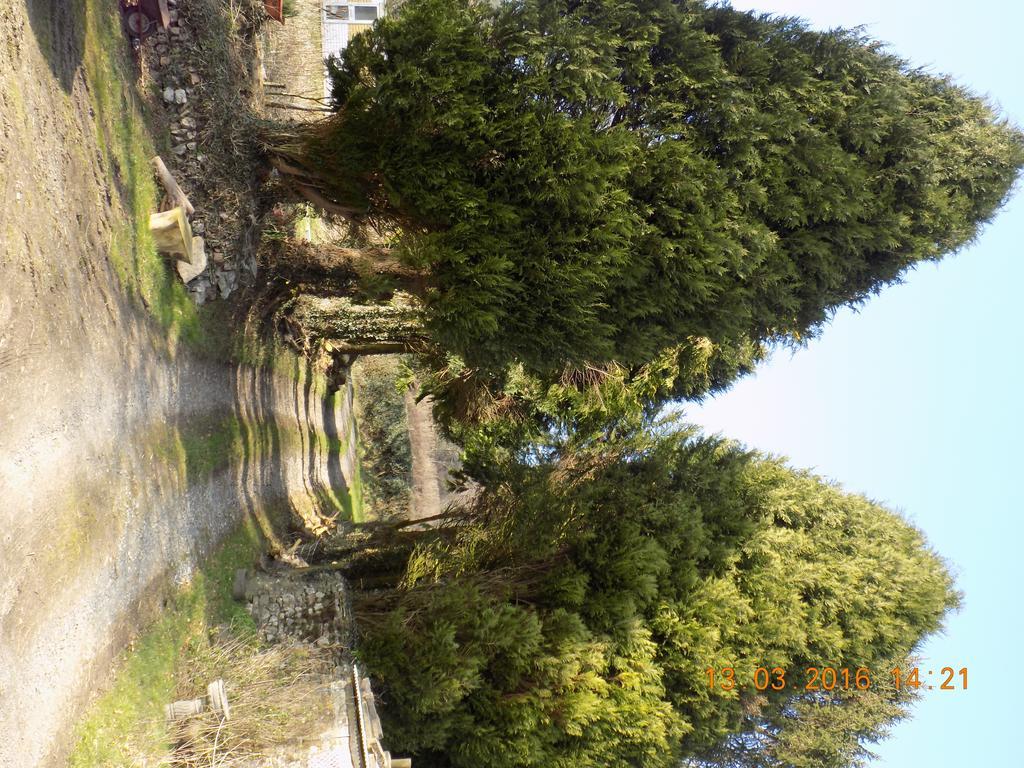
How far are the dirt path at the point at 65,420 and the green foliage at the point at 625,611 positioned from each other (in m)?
3.99

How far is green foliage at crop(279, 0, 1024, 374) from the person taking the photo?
809 centimetres

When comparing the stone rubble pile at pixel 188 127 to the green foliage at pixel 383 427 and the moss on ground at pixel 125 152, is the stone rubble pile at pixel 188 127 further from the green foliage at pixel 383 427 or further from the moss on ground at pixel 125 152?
the green foliage at pixel 383 427

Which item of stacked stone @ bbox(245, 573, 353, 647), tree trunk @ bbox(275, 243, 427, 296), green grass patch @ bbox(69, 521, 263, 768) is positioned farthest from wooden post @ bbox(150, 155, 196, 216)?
stacked stone @ bbox(245, 573, 353, 647)

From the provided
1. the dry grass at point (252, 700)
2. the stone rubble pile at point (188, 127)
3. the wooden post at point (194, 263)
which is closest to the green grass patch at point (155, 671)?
the dry grass at point (252, 700)

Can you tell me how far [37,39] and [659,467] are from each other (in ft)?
33.9

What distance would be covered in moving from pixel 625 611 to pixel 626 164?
7.02 meters

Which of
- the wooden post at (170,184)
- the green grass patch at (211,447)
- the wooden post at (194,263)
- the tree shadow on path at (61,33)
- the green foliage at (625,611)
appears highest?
the tree shadow on path at (61,33)

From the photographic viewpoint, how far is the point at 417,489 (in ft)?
76.0

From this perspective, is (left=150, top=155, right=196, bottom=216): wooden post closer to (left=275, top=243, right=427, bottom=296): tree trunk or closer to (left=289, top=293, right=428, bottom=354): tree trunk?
(left=275, top=243, right=427, bottom=296): tree trunk

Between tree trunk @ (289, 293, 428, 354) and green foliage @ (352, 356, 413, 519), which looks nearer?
tree trunk @ (289, 293, 428, 354)

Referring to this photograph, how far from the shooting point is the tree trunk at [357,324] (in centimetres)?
1419

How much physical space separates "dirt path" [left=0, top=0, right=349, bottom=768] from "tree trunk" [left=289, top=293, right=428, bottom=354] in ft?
18.0

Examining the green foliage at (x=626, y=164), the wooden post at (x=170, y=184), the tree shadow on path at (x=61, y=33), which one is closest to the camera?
the tree shadow on path at (x=61, y=33)

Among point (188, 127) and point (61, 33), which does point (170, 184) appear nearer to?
point (188, 127)
